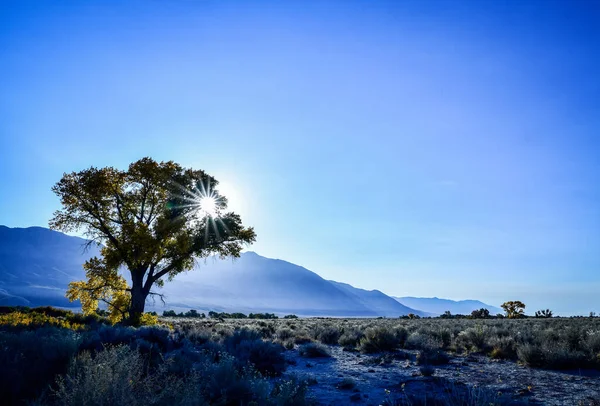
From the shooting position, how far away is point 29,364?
6.82m

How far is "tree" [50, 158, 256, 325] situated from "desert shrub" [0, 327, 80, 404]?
41.3ft

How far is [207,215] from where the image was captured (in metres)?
24.4

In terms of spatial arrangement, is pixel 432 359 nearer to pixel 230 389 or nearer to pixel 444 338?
pixel 444 338

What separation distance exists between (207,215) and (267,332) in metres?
8.20

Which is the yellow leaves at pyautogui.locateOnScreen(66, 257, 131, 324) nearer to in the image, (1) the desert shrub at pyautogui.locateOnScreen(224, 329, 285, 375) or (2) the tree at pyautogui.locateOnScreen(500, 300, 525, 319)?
(1) the desert shrub at pyautogui.locateOnScreen(224, 329, 285, 375)

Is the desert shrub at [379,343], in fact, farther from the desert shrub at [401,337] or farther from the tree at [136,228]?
the tree at [136,228]

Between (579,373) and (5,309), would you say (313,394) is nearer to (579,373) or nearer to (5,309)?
(579,373)

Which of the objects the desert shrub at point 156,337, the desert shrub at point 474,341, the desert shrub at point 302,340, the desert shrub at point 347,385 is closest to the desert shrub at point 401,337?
the desert shrub at point 474,341

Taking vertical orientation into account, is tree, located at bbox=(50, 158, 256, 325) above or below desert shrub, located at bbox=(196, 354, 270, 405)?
above

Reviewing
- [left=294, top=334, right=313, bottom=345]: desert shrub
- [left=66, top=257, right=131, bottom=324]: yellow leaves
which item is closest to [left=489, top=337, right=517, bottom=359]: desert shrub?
[left=294, top=334, right=313, bottom=345]: desert shrub

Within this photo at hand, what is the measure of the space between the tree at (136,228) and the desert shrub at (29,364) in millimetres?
12581

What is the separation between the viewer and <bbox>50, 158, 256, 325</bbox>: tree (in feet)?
69.1

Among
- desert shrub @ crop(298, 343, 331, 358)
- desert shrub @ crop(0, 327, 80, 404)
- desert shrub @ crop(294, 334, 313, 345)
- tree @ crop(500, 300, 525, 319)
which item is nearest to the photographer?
desert shrub @ crop(0, 327, 80, 404)

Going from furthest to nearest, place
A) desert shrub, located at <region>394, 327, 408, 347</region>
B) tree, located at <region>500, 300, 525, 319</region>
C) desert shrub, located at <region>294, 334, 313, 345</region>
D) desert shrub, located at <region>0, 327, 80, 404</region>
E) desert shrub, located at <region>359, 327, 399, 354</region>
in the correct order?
tree, located at <region>500, 300, 525, 319</region> < desert shrub, located at <region>294, 334, 313, 345</region> < desert shrub, located at <region>394, 327, 408, 347</region> < desert shrub, located at <region>359, 327, 399, 354</region> < desert shrub, located at <region>0, 327, 80, 404</region>
